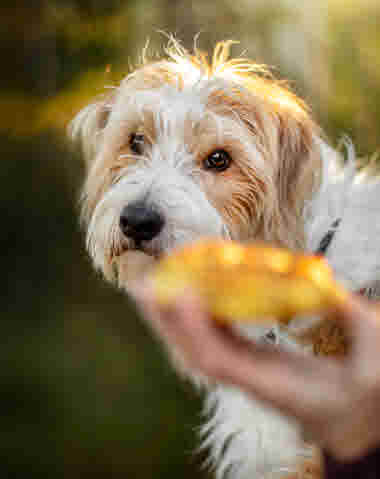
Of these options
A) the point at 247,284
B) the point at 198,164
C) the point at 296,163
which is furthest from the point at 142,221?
the point at 247,284

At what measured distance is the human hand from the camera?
432 mm

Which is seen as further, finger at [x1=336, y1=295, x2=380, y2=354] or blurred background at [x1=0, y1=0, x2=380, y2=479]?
blurred background at [x1=0, y1=0, x2=380, y2=479]

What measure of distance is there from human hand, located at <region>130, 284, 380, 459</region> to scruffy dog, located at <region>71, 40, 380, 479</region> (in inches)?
25.7

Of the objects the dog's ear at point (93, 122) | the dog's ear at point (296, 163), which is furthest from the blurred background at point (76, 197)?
the dog's ear at point (296, 163)

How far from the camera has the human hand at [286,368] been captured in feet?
1.42

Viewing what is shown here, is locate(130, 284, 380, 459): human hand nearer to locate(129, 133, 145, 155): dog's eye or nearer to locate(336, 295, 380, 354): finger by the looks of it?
locate(336, 295, 380, 354): finger

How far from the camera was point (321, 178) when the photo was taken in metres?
1.31

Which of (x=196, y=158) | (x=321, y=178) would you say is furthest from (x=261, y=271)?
(x=321, y=178)

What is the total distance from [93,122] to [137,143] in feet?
0.88

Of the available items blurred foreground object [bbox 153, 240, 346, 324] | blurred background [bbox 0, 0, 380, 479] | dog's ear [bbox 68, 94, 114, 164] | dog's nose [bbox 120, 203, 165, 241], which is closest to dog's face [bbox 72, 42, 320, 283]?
dog's nose [bbox 120, 203, 165, 241]

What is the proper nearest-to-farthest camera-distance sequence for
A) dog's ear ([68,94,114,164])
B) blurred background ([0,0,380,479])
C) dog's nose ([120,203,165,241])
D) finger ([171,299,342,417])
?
finger ([171,299,342,417])
dog's nose ([120,203,165,241])
dog's ear ([68,94,114,164])
blurred background ([0,0,380,479])

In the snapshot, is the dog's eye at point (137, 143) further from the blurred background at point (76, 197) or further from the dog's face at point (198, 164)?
the blurred background at point (76, 197)

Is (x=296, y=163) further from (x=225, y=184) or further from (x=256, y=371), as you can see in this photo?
(x=256, y=371)

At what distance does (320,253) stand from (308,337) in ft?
0.77
